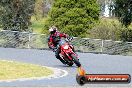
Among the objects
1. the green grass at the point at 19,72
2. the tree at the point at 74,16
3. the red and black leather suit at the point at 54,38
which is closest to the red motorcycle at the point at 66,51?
the red and black leather suit at the point at 54,38

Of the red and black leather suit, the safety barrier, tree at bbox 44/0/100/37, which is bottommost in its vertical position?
the safety barrier

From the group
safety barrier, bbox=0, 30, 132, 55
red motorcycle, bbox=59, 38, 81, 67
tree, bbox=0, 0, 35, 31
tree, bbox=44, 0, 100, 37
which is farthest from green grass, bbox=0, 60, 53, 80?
Answer: tree, bbox=44, 0, 100, 37

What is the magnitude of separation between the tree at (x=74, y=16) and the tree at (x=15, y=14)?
2.32 m

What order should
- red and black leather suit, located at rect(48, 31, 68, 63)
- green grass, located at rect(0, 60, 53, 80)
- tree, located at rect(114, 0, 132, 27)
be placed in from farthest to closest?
tree, located at rect(114, 0, 132, 27), red and black leather suit, located at rect(48, 31, 68, 63), green grass, located at rect(0, 60, 53, 80)

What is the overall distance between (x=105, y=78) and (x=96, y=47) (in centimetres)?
2128

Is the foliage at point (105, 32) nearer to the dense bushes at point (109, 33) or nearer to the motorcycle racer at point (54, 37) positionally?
the dense bushes at point (109, 33)

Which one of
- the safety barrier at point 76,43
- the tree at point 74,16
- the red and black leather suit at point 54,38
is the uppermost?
the red and black leather suit at point 54,38

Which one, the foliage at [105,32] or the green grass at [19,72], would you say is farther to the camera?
the foliage at [105,32]

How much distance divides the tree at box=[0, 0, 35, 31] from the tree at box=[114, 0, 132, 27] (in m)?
6.82

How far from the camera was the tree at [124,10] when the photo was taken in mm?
32844

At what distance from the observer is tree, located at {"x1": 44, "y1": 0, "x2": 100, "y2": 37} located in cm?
3594

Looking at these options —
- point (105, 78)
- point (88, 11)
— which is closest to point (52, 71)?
point (105, 78)

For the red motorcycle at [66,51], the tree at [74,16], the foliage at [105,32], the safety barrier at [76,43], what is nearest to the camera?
the red motorcycle at [66,51]

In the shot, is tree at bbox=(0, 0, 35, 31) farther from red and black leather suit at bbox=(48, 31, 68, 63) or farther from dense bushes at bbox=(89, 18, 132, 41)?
red and black leather suit at bbox=(48, 31, 68, 63)
